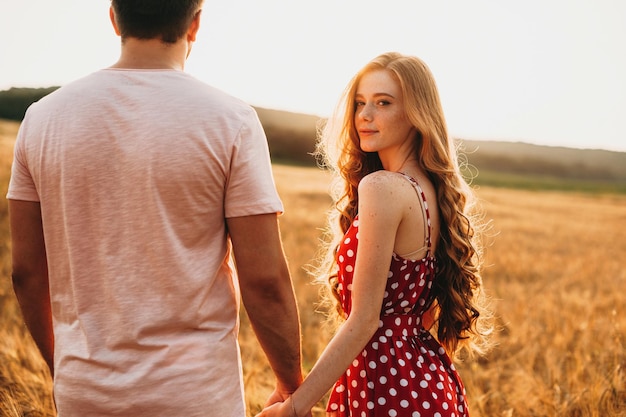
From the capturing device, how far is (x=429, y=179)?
2.41 metres

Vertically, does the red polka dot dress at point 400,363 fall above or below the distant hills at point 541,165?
above

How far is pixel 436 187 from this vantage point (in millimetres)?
2400

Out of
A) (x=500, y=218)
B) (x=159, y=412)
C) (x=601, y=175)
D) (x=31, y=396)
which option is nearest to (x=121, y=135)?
(x=159, y=412)

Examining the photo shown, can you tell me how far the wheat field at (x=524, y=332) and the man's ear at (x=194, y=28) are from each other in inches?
76.8

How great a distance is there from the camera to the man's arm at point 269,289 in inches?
72.1

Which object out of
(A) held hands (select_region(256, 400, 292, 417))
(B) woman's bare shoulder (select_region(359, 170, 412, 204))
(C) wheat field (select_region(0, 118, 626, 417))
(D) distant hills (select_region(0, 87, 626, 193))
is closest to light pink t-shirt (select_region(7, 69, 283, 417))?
(A) held hands (select_region(256, 400, 292, 417))

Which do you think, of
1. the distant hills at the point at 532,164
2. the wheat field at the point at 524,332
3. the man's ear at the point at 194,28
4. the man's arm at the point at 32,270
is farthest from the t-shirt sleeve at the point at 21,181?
the distant hills at the point at 532,164

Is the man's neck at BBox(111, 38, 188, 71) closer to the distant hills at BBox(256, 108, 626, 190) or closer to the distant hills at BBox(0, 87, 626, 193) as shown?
the distant hills at BBox(0, 87, 626, 193)

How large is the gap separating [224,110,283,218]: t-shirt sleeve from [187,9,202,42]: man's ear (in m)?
0.34

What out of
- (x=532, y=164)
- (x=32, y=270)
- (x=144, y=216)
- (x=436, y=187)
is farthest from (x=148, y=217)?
(x=532, y=164)

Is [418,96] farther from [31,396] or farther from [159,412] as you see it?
[31,396]

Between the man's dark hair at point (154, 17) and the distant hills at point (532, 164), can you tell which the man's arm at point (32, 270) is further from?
the distant hills at point (532, 164)

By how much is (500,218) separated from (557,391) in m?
19.6

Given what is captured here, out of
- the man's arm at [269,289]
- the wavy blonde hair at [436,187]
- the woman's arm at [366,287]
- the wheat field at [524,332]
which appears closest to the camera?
the man's arm at [269,289]
